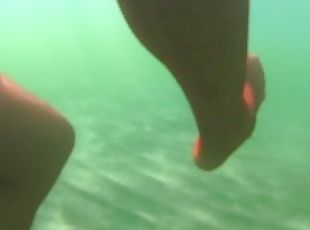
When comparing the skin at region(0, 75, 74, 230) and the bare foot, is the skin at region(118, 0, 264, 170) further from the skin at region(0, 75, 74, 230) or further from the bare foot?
the skin at region(0, 75, 74, 230)

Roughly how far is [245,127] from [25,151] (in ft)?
0.98

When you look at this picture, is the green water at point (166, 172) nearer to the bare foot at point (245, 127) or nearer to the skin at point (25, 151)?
the bare foot at point (245, 127)

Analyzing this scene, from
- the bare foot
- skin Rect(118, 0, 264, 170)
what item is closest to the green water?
the bare foot

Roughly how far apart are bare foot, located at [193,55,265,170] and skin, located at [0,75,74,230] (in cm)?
22

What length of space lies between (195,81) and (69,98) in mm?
2278

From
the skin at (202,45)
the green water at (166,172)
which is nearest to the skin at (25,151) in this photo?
the skin at (202,45)

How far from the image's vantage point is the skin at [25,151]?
588 millimetres

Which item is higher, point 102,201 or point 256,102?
point 256,102

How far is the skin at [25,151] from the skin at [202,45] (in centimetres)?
13

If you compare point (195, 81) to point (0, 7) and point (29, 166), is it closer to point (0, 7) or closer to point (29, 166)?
point (29, 166)

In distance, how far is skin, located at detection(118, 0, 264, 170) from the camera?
0.56 m

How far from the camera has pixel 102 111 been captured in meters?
2.43

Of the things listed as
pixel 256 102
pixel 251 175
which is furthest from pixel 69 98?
pixel 256 102

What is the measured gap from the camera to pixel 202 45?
583 mm
